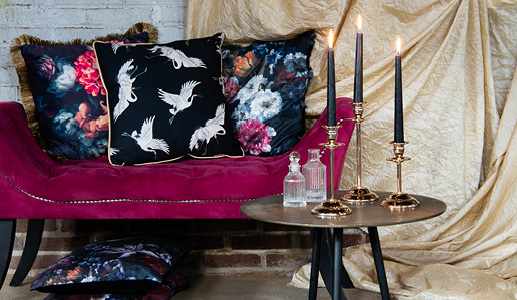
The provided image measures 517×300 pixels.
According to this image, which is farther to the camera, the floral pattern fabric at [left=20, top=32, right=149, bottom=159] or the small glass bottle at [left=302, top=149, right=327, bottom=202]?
the floral pattern fabric at [left=20, top=32, right=149, bottom=159]

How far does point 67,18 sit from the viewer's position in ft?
8.42

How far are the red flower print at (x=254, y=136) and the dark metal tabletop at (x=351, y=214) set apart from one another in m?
0.77

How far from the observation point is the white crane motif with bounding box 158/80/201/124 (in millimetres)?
2078

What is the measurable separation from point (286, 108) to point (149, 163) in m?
0.58

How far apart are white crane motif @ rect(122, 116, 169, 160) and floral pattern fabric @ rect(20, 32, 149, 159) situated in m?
0.26

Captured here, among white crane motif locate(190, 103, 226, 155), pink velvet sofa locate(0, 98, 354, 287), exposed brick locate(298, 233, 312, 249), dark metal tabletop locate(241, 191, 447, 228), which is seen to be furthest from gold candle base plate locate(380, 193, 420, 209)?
exposed brick locate(298, 233, 312, 249)

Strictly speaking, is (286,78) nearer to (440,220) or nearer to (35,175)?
(440,220)

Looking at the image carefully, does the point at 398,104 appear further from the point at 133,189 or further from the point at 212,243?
the point at 212,243

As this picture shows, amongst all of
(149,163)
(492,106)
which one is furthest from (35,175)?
(492,106)

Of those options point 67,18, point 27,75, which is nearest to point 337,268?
point 27,75

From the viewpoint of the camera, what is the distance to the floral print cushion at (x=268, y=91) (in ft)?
7.40

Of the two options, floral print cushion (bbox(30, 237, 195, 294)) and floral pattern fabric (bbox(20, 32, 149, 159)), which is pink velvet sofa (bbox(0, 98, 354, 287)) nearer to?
floral print cushion (bbox(30, 237, 195, 294))

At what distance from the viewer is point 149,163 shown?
2.06 m

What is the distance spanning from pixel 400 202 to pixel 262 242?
1073 millimetres
